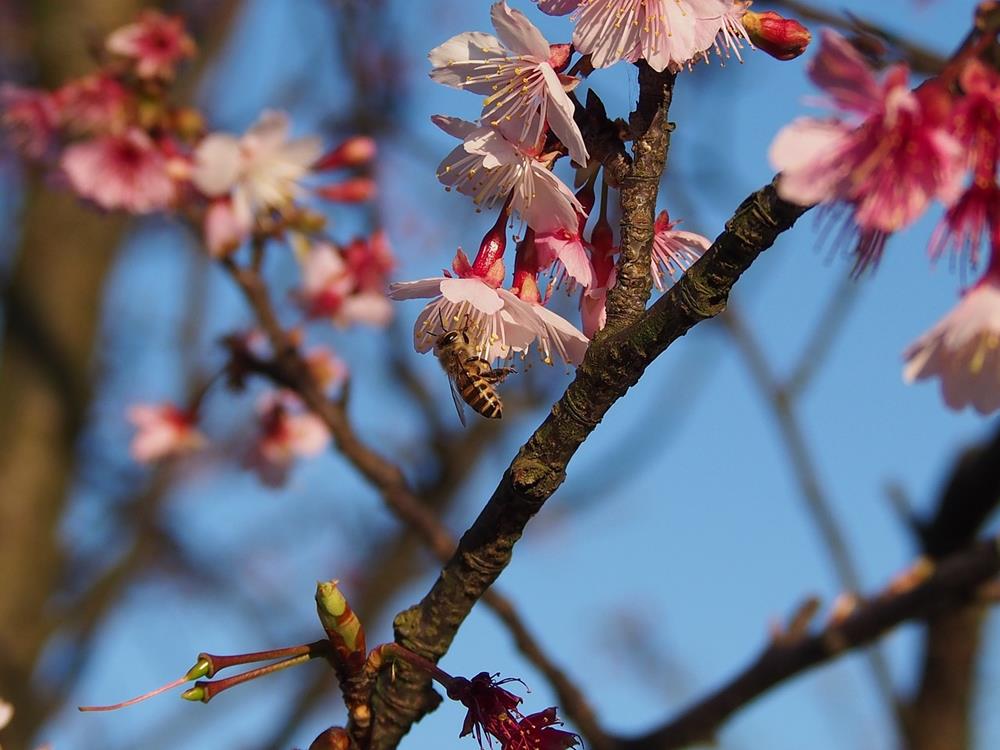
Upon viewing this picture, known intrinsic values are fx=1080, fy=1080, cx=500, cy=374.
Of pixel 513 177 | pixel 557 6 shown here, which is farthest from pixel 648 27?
pixel 513 177

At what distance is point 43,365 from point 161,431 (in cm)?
115

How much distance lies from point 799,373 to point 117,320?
5194 mm

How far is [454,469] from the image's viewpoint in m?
4.09

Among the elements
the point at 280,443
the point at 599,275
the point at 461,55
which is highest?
the point at 280,443

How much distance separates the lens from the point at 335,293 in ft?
9.50

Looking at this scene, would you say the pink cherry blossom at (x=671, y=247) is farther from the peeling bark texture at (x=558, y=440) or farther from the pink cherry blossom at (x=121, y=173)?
the pink cherry blossom at (x=121, y=173)

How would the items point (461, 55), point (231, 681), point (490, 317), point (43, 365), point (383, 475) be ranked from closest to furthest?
point (231, 681)
point (461, 55)
point (490, 317)
point (383, 475)
point (43, 365)

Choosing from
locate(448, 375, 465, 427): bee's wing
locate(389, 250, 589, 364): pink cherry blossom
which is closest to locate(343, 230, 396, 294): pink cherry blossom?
locate(448, 375, 465, 427): bee's wing

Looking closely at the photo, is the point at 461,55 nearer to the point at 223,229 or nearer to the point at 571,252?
the point at 571,252

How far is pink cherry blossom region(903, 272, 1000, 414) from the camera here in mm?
1024

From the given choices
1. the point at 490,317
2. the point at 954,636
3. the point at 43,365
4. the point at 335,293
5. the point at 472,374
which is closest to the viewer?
the point at 490,317

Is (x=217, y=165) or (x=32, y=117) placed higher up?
(x=32, y=117)

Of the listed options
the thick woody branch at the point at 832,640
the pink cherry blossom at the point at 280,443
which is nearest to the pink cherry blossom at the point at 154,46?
the pink cherry blossom at the point at 280,443

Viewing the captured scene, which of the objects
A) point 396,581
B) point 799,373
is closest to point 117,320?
point 396,581
